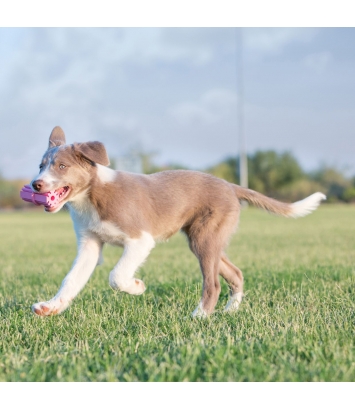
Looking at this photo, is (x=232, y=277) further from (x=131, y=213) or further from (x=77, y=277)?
(x=77, y=277)

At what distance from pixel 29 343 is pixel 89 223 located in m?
1.34

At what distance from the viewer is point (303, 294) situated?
644 centimetres

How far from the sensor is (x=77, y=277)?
5.50 meters

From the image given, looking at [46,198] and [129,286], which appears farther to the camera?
[129,286]

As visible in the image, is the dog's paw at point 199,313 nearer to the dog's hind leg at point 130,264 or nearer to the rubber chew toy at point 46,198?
the dog's hind leg at point 130,264

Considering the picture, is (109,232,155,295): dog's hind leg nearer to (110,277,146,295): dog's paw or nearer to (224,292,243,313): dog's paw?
(110,277,146,295): dog's paw

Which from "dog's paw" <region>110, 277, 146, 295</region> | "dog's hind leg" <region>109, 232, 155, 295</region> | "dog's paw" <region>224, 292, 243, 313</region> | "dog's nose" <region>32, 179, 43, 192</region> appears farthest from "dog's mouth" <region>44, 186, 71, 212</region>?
"dog's paw" <region>224, 292, 243, 313</region>

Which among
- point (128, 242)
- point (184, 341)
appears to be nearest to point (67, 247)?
point (128, 242)

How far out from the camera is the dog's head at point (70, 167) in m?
5.23

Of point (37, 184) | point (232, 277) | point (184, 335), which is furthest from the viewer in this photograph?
point (232, 277)

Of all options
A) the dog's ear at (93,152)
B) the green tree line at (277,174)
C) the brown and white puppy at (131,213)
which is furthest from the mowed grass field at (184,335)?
the green tree line at (277,174)

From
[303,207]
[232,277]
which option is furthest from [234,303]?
[303,207]

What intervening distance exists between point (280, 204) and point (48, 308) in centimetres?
287

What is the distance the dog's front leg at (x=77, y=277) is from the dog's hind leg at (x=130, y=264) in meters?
0.40
